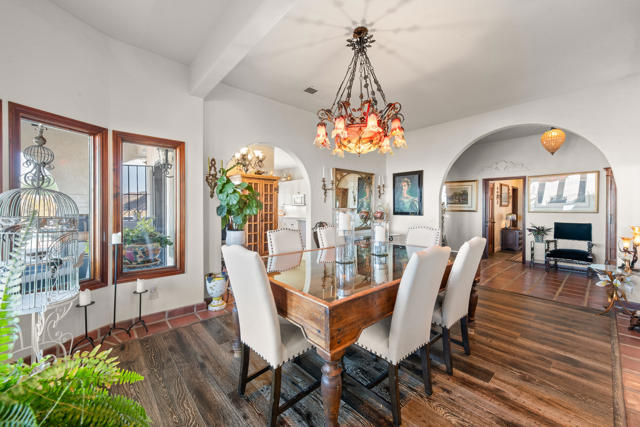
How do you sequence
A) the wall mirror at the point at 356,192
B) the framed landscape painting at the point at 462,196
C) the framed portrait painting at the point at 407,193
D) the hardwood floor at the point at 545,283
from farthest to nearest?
1. the framed landscape painting at the point at 462,196
2. the framed portrait painting at the point at 407,193
3. the wall mirror at the point at 356,192
4. the hardwood floor at the point at 545,283

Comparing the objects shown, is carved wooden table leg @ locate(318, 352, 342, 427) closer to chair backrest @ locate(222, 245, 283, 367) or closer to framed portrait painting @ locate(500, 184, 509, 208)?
chair backrest @ locate(222, 245, 283, 367)

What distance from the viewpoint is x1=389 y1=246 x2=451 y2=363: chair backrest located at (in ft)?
4.61

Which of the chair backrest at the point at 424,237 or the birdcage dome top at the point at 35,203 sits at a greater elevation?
the birdcage dome top at the point at 35,203

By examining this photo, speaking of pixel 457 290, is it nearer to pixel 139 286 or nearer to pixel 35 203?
pixel 139 286

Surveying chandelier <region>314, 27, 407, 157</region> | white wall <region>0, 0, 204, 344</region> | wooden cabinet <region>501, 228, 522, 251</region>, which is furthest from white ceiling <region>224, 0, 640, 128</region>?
wooden cabinet <region>501, 228, 522, 251</region>

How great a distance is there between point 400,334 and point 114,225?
276 centimetres

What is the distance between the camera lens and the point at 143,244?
2754 mm

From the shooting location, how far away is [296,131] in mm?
4109

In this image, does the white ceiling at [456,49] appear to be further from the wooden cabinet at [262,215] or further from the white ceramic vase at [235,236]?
the wooden cabinet at [262,215]

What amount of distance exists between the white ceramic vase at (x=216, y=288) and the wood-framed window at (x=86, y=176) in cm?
96

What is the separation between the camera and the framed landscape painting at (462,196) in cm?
621

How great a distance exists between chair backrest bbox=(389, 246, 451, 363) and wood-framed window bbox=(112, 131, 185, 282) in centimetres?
249

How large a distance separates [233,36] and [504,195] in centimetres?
822

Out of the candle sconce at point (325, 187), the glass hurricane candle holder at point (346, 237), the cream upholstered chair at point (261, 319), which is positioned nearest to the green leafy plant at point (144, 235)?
the cream upholstered chair at point (261, 319)
